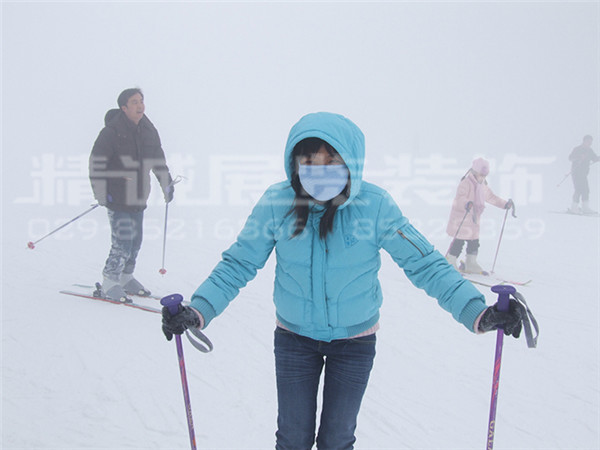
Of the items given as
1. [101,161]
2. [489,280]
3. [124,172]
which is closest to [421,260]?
[124,172]


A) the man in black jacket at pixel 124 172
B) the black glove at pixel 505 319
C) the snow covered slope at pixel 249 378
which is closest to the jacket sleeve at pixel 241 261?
the black glove at pixel 505 319

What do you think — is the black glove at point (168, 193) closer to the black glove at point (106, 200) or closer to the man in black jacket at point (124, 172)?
the man in black jacket at point (124, 172)

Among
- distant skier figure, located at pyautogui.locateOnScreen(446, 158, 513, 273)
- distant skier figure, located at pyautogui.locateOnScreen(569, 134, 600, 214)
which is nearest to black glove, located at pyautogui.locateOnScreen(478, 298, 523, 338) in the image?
distant skier figure, located at pyautogui.locateOnScreen(446, 158, 513, 273)

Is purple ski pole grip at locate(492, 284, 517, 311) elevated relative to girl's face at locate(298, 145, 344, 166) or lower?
lower

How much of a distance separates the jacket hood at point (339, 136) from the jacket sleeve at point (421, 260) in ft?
0.64

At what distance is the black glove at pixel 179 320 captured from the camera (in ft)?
5.63

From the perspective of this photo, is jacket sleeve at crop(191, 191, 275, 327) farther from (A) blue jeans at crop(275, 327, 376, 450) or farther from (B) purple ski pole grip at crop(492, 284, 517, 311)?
(B) purple ski pole grip at crop(492, 284, 517, 311)

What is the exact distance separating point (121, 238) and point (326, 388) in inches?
139

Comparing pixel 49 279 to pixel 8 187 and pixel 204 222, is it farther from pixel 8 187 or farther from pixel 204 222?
pixel 8 187

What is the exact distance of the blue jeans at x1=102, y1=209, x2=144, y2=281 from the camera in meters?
4.67

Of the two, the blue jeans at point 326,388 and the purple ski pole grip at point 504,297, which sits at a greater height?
the purple ski pole grip at point 504,297

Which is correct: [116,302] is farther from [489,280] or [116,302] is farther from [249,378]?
→ [489,280]

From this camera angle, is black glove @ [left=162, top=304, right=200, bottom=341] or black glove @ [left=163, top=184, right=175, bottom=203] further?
black glove @ [left=163, top=184, right=175, bottom=203]

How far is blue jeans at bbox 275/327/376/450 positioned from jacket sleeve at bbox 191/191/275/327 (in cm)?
35
